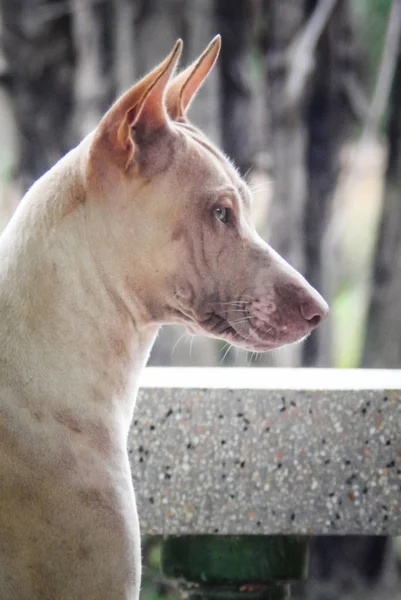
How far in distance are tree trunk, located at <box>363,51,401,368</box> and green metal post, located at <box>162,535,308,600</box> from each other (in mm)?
4824

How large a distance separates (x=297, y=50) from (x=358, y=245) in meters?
3.58

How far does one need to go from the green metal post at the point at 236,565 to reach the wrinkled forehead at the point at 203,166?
3.12ft

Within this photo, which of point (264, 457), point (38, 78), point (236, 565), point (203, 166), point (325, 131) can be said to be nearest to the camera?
point (203, 166)

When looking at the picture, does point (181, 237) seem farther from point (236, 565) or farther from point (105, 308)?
point (236, 565)

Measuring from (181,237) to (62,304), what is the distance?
240 mm

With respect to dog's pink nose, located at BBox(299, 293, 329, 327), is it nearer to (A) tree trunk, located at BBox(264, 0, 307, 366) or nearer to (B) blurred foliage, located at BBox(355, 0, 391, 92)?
(A) tree trunk, located at BBox(264, 0, 307, 366)

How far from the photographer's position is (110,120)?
193 centimetres

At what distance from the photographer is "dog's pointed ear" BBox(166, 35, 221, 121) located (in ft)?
7.12

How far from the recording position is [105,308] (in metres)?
2.00

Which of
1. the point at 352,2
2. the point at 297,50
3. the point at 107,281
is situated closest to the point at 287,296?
the point at 107,281

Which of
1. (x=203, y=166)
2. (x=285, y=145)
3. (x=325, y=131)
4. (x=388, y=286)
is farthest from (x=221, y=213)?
(x=325, y=131)

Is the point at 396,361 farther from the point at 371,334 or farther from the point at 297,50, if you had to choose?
Result: the point at 297,50

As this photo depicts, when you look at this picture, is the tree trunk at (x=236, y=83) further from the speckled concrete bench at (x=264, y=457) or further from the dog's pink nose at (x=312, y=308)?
the dog's pink nose at (x=312, y=308)

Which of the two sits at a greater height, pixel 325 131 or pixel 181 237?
pixel 181 237
